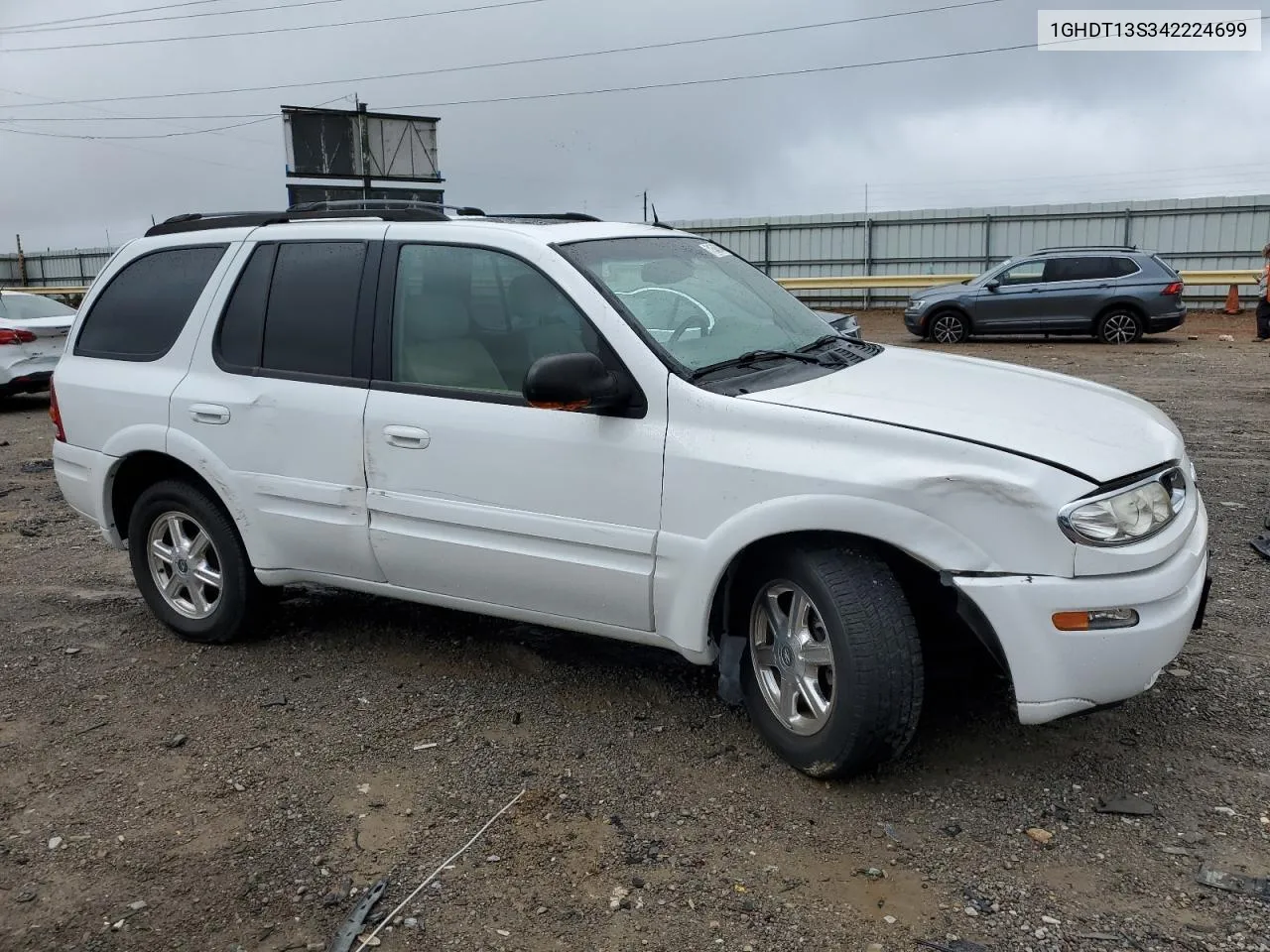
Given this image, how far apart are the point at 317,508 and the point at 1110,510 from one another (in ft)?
9.63

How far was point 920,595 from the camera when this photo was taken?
12.1 feet

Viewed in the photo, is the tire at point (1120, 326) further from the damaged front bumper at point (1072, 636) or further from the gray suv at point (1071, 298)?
the damaged front bumper at point (1072, 636)

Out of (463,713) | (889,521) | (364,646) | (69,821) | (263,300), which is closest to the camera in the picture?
(889,521)

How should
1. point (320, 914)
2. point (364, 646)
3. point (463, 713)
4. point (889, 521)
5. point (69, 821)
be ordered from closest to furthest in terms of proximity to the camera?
point (320, 914) → point (889, 521) → point (69, 821) → point (463, 713) → point (364, 646)

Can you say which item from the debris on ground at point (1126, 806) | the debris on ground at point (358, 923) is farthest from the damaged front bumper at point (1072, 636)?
the debris on ground at point (358, 923)

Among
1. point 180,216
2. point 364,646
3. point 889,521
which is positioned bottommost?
point 364,646

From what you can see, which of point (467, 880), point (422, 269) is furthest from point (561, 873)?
point (422, 269)

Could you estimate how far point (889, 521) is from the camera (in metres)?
3.29

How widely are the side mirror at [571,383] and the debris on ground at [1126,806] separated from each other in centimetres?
198

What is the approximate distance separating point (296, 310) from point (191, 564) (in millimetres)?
1308

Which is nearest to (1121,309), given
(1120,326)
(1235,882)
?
(1120,326)

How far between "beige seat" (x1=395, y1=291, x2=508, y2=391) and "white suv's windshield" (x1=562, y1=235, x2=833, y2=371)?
0.49 meters

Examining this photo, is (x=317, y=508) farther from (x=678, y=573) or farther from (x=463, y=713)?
(x=678, y=573)

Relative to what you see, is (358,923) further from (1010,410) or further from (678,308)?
(1010,410)
